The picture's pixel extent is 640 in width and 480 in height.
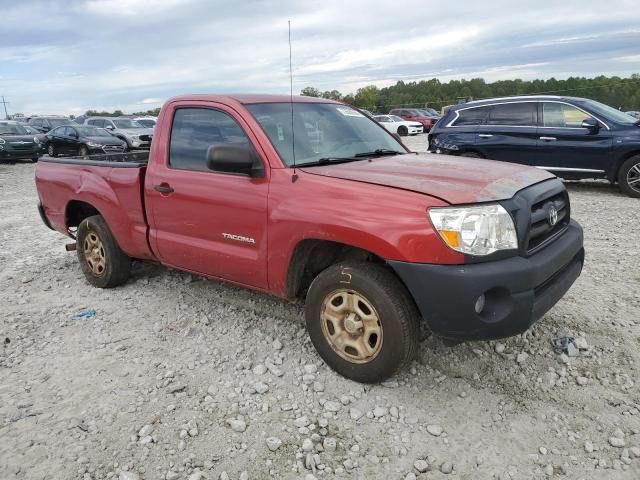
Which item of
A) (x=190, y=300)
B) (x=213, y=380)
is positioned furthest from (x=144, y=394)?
(x=190, y=300)

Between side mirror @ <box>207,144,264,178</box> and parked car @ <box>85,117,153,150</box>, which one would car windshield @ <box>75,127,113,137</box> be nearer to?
parked car @ <box>85,117,153,150</box>

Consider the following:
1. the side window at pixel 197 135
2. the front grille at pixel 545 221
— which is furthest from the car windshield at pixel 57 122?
the front grille at pixel 545 221

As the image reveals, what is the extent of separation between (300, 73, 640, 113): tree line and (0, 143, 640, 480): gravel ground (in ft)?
78.3

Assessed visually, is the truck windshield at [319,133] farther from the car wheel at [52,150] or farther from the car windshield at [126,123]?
the car windshield at [126,123]

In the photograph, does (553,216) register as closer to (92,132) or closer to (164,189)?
(164,189)

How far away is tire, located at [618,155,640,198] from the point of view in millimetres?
8359

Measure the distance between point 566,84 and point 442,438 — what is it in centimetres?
4076

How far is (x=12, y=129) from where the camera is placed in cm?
1981

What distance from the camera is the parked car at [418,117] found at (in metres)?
31.7

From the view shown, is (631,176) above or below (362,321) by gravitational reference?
above

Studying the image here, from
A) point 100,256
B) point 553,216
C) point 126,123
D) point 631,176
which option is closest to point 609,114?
point 631,176

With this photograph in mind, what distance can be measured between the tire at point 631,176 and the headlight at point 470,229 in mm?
7098

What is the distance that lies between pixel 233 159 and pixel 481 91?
52.8m

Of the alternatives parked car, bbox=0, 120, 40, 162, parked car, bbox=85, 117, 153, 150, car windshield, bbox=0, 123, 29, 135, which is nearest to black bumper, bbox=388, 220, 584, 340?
parked car, bbox=85, 117, 153, 150
